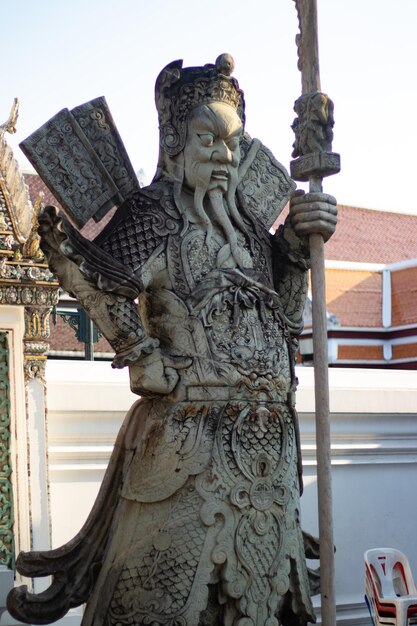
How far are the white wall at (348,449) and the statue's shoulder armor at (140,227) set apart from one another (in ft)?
6.65

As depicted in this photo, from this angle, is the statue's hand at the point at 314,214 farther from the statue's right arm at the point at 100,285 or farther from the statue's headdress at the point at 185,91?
the statue's right arm at the point at 100,285

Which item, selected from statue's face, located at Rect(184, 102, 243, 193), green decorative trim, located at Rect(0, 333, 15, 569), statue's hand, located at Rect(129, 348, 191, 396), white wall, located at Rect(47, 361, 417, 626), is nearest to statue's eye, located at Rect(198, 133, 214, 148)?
statue's face, located at Rect(184, 102, 243, 193)

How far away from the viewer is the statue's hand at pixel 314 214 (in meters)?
3.39

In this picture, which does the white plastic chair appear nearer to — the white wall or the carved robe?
the white wall

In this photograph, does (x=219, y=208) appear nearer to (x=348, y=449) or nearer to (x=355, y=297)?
(x=348, y=449)

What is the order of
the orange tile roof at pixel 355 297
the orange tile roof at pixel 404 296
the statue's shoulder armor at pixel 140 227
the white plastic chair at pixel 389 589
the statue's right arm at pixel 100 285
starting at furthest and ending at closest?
1. the orange tile roof at pixel 404 296
2. the orange tile roof at pixel 355 297
3. the white plastic chair at pixel 389 589
4. the statue's shoulder armor at pixel 140 227
5. the statue's right arm at pixel 100 285

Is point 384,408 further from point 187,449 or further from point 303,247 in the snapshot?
point 187,449

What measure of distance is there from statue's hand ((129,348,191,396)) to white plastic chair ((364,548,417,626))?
200 cm

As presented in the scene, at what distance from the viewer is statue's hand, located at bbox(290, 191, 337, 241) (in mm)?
3391

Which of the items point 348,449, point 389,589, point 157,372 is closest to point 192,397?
point 157,372

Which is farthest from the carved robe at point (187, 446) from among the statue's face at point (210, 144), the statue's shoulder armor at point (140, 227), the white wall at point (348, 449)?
the white wall at point (348, 449)

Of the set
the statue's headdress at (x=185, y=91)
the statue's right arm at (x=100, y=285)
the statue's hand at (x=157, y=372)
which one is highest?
the statue's headdress at (x=185, y=91)

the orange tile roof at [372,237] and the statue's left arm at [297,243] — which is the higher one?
the orange tile roof at [372,237]

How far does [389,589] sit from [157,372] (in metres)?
2.25
